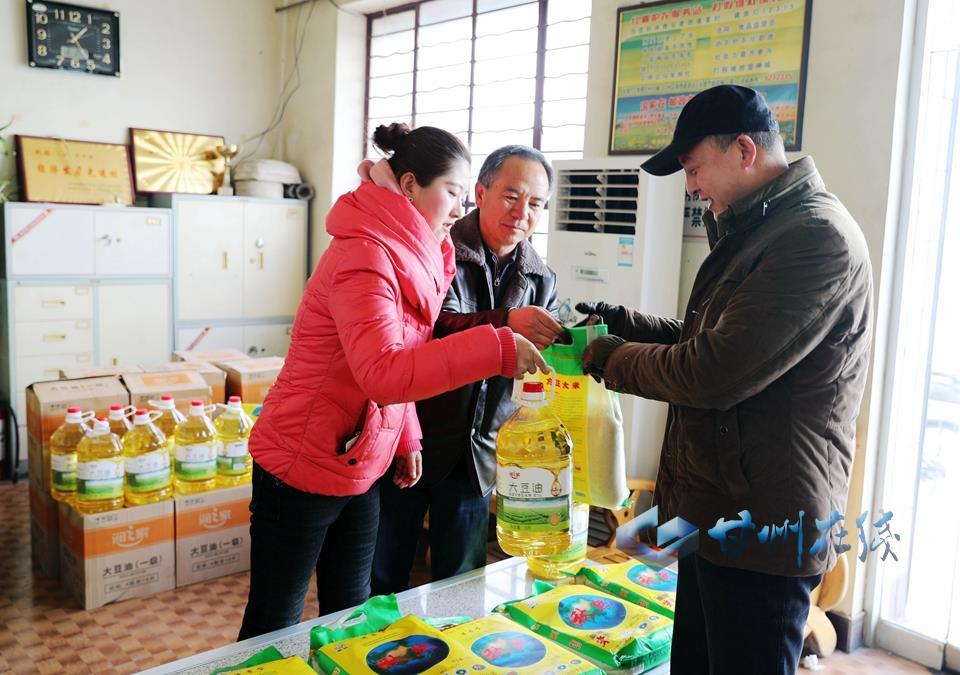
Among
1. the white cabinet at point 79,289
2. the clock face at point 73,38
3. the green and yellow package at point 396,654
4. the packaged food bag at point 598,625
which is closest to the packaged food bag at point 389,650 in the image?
the green and yellow package at point 396,654

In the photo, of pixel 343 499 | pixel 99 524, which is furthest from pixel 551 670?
pixel 99 524

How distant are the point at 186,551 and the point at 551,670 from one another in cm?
222

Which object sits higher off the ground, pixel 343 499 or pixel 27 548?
pixel 343 499

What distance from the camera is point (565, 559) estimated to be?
1.72 m

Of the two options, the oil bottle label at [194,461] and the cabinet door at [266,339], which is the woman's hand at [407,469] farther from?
the cabinet door at [266,339]

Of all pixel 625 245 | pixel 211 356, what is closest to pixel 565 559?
pixel 625 245

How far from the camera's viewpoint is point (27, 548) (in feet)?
11.1

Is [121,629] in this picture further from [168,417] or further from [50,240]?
[50,240]

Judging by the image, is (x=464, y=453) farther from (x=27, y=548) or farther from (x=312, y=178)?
(x=312, y=178)

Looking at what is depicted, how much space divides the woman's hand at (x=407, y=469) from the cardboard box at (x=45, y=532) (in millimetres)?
1867

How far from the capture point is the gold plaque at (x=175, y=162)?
4.92m

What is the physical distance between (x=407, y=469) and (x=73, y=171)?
12.4 feet

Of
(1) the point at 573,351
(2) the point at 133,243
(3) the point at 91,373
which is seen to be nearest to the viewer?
(1) the point at 573,351

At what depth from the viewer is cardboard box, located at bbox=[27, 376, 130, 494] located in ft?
Result: 9.71
